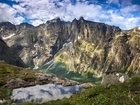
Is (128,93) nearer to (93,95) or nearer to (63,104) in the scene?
(93,95)

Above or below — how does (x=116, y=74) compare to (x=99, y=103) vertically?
below


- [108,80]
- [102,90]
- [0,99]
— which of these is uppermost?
[102,90]

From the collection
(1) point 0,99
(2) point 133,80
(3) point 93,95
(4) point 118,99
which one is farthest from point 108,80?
(1) point 0,99

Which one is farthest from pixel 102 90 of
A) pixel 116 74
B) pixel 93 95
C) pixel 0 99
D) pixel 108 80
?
pixel 0 99

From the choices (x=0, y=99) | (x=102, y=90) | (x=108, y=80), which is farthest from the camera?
(x=0, y=99)

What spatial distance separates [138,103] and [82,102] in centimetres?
1801

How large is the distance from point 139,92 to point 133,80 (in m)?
16.2

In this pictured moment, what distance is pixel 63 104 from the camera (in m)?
103

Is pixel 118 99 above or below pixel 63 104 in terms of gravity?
above

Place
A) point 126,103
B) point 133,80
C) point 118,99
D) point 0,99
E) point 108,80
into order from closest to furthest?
point 126,103
point 118,99
point 133,80
point 108,80
point 0,99

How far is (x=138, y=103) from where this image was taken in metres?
70.9

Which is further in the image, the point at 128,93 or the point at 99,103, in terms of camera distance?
the point at 128,93

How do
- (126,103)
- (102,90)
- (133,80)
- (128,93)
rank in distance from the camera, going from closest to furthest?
1. (126,103)
2. (128,93)
3. (102,90)
4. (133,80)

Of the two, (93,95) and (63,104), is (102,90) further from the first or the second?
(63,104)
